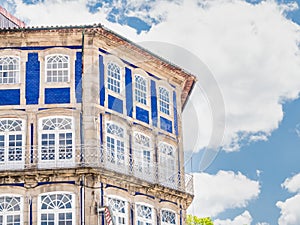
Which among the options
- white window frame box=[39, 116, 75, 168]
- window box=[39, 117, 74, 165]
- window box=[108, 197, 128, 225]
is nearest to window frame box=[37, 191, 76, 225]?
white window frame box=[39, 116, 75, 168]

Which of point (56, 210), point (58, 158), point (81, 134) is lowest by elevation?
point (56, 210)

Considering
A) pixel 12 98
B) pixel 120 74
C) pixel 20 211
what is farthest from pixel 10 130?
pixel 120 74

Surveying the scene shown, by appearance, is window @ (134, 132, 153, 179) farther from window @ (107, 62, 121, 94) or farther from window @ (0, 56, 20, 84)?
window @ (0, 56, 20, 84)

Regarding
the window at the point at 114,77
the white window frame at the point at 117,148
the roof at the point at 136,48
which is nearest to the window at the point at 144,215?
the white window frame at the point at 117,148

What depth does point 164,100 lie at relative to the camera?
38.5m

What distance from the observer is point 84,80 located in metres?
34.1

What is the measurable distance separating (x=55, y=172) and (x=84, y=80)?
446 centimetres

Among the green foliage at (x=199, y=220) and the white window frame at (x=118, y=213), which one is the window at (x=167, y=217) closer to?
the white window frame at (x=118, y=213)

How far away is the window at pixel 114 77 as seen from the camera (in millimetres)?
35125

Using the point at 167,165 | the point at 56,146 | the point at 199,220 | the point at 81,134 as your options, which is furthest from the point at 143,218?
the point at 199,220

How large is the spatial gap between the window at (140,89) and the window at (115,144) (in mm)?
2328

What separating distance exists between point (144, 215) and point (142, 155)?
2.87 m

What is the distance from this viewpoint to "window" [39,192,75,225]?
31828 mm

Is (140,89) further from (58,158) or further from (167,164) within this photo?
(58,158)
